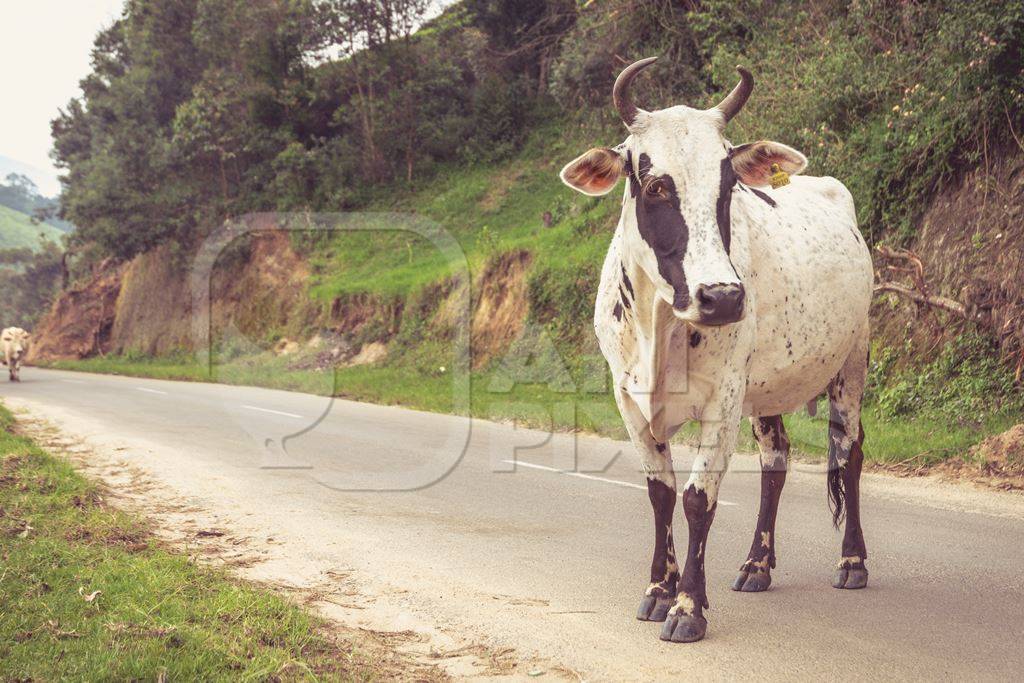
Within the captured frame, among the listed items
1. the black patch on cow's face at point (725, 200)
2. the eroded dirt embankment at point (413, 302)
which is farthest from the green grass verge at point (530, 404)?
the black patch on cow's face at point (725, 200)

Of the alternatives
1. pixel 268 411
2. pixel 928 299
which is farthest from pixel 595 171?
pixel 268 411

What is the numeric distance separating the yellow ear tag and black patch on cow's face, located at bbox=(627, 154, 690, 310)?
765mm

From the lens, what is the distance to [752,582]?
5562mm

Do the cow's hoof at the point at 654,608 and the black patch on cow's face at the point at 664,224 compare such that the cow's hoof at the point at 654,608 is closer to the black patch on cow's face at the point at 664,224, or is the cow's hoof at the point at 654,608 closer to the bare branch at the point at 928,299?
the black patch on cow's face at the point at 664,224

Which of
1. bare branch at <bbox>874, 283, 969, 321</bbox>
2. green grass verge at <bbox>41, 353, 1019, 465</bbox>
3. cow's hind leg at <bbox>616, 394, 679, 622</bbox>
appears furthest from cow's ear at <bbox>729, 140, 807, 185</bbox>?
bare branch at <bbox>874, 283, 969, 321</bbox>

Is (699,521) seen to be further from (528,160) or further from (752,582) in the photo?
(528,160)

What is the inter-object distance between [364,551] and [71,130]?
47.8 meters

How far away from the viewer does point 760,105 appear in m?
16.8

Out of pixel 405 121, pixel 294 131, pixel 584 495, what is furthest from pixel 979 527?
pixel 294 131

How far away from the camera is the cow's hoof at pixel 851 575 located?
5.59m

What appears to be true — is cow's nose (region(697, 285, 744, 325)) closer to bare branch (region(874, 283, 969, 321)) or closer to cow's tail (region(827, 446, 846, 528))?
cow's tail (region(827, 446, 846, 528))

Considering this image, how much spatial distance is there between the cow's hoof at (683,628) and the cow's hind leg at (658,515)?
0.28m

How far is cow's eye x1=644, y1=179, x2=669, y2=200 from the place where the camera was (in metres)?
4.61

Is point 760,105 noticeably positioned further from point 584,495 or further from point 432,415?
point 584,495
